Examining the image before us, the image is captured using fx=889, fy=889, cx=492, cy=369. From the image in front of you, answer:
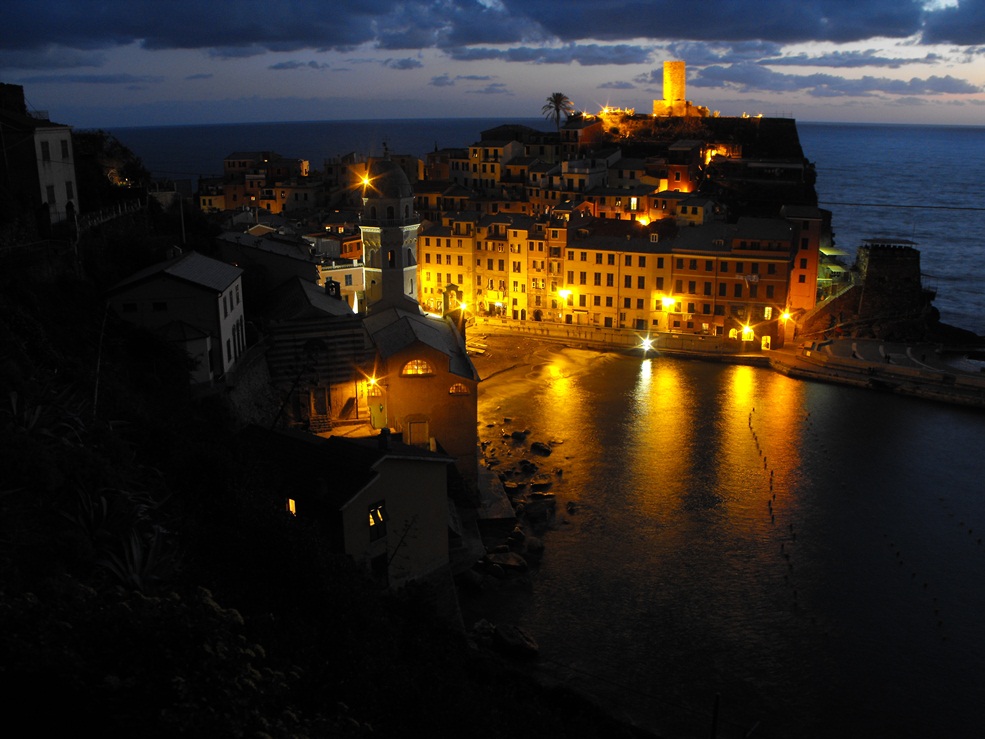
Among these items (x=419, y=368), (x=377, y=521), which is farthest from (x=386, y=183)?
(x=377, y=521)

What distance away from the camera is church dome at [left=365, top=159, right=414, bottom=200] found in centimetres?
2828

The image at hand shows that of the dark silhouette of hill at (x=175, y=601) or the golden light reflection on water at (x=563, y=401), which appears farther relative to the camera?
the golden light reflection on water at (x=563, y=401)

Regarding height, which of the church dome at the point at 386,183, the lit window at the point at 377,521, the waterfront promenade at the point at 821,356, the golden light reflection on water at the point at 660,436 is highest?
the church dome at the point at 386,183

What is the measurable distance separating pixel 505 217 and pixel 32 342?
31.5 m

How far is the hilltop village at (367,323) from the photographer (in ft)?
38.7

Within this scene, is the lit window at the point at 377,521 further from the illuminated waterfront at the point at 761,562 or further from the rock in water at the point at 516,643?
the illuminated waterfront at the point at 761,562

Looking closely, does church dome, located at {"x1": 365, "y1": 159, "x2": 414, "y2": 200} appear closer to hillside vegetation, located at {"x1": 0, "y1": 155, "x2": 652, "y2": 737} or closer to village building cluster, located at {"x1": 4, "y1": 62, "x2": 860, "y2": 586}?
village building cluster, located at {"x1": 4, "y1": 62, "x2": 860, "y2": 586}

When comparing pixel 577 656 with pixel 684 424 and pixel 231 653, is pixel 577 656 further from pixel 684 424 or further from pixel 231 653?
pixel 684 424

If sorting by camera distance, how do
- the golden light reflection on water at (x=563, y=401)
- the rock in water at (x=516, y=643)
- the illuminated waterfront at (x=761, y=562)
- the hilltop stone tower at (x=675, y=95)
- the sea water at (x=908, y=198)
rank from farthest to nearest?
1. the hilltop stone tower at (x=675, y=95)
2. the sea water at (x=908, y=198)
3. the golden light reflection on water at (x=563, y=401)
4. the rock in water at (x=516, y=643)
5. the illuminated waterfront at (x=761, y=562)

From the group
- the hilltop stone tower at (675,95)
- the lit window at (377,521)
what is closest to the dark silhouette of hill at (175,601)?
the lit window at (377,521)

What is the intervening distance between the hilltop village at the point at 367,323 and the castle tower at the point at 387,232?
75 mm

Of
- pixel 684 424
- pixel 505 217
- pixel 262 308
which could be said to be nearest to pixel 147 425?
pixel 262 308

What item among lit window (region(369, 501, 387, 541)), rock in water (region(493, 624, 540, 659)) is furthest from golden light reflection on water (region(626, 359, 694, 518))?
lit window (region(369, 501, 387, 541))

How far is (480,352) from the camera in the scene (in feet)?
121
